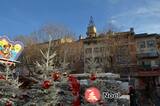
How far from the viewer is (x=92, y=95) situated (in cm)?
1519

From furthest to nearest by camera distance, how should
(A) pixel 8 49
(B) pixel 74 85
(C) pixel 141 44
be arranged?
(C) pixel 141 44
(A) pixel 8 49
(B) pixel 74 85

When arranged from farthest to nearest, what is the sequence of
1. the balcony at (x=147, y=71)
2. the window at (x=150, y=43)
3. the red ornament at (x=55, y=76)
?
the window at (x=150, y=43) < the balcony at (x=147, y=71) < the red ornament at (x=55, y=76)

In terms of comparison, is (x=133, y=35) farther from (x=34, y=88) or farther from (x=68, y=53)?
(x=34, y=88)

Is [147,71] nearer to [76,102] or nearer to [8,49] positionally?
[8,49]

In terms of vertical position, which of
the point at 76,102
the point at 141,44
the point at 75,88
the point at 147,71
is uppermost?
the point at 141,44

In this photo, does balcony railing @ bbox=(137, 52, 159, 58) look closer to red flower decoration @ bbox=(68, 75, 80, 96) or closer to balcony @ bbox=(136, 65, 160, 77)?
balcony @ bbox=(136, 65, 160, 77)

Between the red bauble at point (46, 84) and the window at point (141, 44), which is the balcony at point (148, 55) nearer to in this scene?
the window at point (141, 44)

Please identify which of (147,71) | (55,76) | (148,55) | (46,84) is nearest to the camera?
(46,84)

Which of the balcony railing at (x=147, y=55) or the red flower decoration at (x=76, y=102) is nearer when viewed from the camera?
the red flower decoration at (x=76, y=102)

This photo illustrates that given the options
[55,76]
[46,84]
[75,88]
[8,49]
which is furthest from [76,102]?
[8,49]

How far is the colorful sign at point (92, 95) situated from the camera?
15.0m

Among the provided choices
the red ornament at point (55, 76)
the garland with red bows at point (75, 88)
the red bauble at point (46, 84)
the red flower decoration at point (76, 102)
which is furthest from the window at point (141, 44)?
the red bauble at point (46, 84)

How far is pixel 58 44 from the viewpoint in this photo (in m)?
44.2

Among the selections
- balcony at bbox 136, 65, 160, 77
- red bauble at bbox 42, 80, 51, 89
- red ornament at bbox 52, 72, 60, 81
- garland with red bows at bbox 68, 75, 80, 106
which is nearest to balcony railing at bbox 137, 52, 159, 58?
balcony at bbox 136, 65, 160, 77
